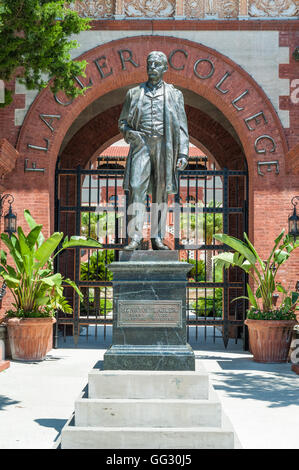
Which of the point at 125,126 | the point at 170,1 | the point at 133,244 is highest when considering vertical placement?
the point at 170,1

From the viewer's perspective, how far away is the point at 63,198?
17.0 m

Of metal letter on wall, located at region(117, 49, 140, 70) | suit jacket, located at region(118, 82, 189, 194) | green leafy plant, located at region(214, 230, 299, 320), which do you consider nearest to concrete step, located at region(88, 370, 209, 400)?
suit jacket, located at region(118, 82, 189, 194)

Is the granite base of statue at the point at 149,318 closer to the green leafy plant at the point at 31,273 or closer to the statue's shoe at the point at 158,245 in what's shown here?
the statue's shoe at the point at 158,245

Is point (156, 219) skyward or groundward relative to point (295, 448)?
skyward

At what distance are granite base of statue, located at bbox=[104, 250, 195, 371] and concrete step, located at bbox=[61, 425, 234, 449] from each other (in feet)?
2.42

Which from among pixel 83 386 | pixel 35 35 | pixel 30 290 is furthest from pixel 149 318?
pixel 30 290

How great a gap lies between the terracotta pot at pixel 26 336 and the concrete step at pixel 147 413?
557 cm

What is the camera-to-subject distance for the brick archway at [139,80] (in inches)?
488

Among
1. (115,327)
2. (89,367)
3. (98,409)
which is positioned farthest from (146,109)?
(89,367)

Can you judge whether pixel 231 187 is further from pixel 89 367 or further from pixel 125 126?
pixel 125 126

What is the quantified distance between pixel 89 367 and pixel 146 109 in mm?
5392

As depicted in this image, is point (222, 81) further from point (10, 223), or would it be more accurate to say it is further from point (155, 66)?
point (155, 66)

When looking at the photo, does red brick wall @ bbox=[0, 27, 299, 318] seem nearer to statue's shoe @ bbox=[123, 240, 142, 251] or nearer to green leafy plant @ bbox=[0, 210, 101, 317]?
green leafy plant @ bbox=[0, 210, 101, 317]

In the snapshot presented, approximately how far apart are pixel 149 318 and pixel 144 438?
1.21 m
